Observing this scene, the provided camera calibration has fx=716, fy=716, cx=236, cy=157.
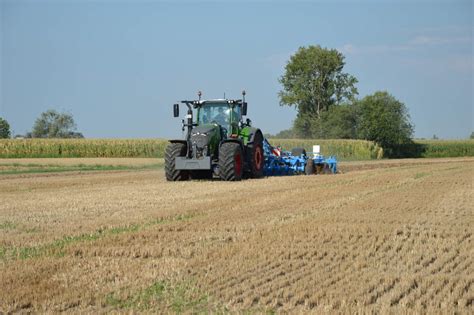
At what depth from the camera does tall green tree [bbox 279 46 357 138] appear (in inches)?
2950

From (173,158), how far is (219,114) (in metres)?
1.95

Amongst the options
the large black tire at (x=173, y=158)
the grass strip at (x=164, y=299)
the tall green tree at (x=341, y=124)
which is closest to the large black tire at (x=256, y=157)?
the large black tire at (x=173, y=158)

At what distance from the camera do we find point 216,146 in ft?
64.3

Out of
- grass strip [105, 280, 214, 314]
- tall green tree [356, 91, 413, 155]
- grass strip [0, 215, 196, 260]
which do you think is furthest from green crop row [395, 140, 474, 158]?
grass strip [105, 280, 214, 314]

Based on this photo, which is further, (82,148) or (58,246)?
(82,148)

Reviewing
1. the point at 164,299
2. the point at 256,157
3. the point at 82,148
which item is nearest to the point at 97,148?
the point at 82,148

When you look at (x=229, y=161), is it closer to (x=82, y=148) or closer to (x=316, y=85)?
(x=82, y=148)

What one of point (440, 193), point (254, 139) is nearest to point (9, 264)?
point (440, 193)

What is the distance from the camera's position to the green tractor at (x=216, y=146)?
19.0 meters

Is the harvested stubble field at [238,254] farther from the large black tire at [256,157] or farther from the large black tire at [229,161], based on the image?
the large black tire at [256,157]

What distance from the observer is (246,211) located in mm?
11812

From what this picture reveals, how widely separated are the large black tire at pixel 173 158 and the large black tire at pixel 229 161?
3.98ft

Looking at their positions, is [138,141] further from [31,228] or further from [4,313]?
[4,313]

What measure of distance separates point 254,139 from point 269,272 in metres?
14.1
